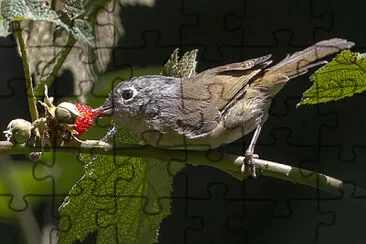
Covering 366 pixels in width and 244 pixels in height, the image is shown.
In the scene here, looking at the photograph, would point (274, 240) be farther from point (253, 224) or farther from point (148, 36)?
point (148, 36)

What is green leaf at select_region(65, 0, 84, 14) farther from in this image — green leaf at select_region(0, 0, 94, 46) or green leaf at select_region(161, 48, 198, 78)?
green leaf at select_region(161, 48, 198, 78)

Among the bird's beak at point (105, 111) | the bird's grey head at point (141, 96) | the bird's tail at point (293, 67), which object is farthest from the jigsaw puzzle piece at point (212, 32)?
the bird's beak at point (105, 111)

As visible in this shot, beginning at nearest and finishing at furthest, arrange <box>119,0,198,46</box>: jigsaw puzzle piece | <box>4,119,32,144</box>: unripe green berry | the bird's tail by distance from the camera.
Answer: <box>4,119,32,144</box>: unripe green berry
the bird's tail
<box>119,0,198,46</box>: jigsaw puzzle piece

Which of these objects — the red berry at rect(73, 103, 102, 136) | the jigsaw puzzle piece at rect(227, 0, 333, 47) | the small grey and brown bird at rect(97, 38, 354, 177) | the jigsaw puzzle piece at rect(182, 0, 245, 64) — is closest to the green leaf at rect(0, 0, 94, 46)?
the red berry at rect(73, 103, 102, 136)

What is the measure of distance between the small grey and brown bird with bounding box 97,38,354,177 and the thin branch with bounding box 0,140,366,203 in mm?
130

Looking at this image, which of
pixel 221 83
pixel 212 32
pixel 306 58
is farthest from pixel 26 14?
pixel 212 32

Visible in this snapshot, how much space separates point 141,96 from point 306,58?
0.39 meters

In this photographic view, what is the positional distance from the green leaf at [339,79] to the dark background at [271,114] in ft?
3.56

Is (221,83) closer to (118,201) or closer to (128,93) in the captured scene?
(128,93)

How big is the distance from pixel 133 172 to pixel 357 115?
4.01 ft

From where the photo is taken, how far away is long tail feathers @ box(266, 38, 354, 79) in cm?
172

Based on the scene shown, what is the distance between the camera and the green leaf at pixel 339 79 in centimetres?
134

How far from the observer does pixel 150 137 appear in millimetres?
1608

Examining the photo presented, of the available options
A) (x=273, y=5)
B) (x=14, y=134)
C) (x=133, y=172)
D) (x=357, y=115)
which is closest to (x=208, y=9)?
(x=273, y=5)
